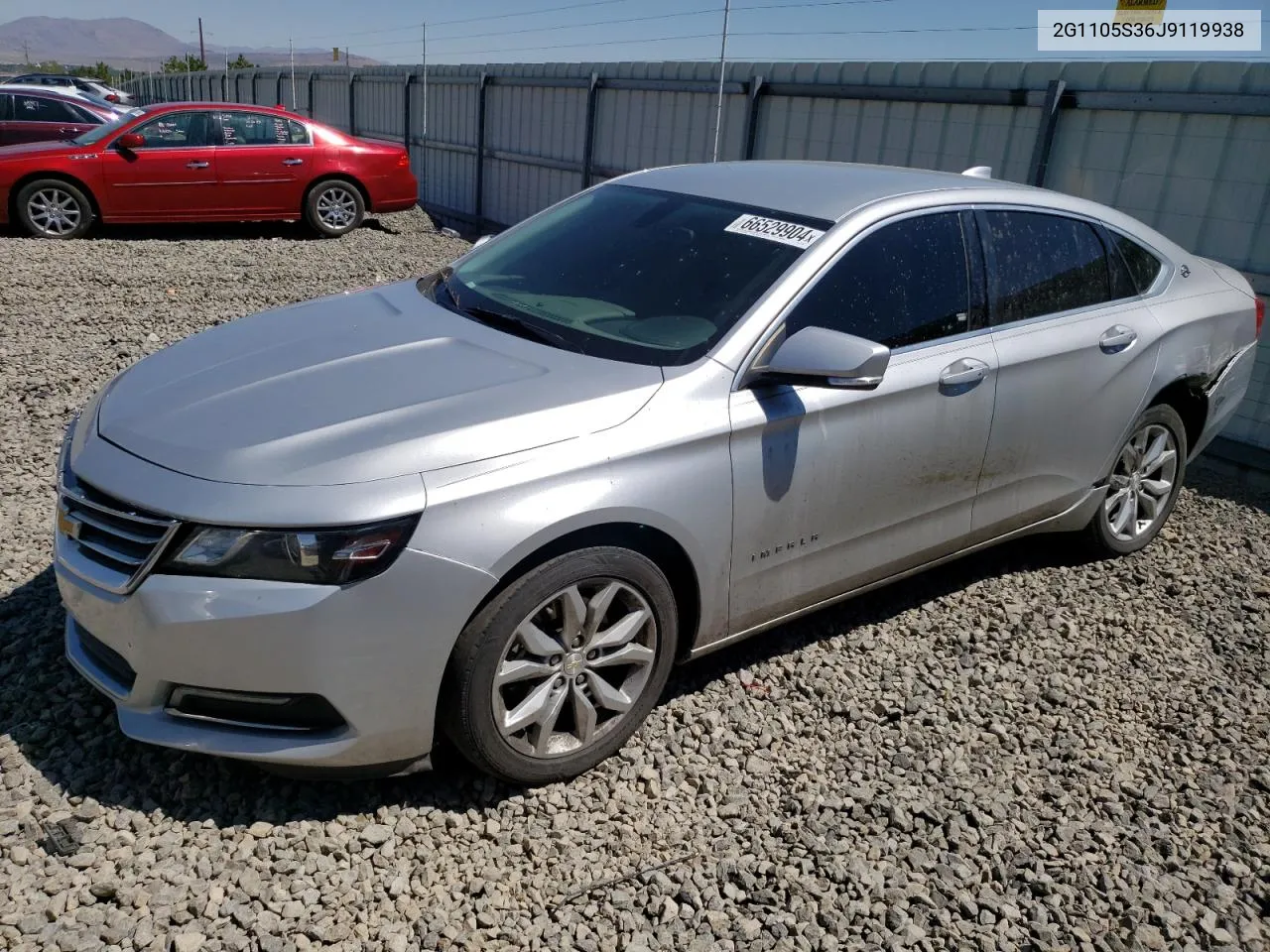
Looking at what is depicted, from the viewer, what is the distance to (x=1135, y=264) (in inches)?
178

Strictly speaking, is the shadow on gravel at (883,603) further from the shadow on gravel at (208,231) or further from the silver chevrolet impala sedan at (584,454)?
the shadow on gravel at (208,231)

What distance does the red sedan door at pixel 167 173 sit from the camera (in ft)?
37.3

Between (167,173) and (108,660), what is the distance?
1019cm

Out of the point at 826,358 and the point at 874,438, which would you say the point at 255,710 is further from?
the point at 874,438

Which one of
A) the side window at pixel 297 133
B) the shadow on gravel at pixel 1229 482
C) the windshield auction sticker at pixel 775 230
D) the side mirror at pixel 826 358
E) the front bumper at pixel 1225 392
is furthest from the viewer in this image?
the side window at pixel 297 133

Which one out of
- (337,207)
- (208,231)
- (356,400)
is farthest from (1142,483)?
(208,231)

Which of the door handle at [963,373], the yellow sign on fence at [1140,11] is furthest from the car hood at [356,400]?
the yellow sign on fence at [1140,11]

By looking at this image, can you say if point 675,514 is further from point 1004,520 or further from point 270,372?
point 1004,520

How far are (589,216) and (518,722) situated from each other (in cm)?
205

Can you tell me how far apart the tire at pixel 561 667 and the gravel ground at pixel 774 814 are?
0.17 metres

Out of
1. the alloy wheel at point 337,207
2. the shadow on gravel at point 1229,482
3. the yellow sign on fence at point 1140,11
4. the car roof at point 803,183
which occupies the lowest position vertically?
the shadow on gravel at point 1229,482

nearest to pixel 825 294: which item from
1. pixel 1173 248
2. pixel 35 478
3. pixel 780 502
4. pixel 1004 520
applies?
pixel 780 502

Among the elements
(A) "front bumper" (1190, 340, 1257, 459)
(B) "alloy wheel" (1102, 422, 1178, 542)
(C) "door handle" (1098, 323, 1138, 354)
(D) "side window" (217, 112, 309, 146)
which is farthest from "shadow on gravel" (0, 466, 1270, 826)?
(D) "side window" (217, 112, 309, 146)

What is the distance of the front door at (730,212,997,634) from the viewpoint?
3225mm
